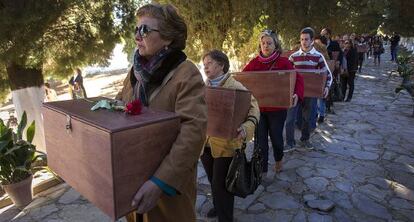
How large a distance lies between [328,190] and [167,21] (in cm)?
368

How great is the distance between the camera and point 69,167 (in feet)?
5.96

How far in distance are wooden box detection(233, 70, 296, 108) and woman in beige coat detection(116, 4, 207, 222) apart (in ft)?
7.52

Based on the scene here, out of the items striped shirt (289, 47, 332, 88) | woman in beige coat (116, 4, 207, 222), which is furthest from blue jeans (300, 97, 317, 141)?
woman in beige coat (116, 4, 207, 222)

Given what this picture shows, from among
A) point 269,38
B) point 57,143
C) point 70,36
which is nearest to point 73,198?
point 70,36

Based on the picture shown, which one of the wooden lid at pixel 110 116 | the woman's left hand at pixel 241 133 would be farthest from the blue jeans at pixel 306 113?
the wooden lid at pixel 110 116

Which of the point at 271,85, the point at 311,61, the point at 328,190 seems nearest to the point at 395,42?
the point at 311,61

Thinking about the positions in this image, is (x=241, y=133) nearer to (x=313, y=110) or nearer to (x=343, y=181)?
(x=343, y=181)

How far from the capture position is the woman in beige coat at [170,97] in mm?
1672

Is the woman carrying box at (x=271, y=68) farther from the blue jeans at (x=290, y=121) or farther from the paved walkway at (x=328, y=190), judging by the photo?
the blue jeans at (x=290, y=121)

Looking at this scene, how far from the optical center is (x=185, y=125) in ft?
5.62

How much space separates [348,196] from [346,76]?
6.52 meters

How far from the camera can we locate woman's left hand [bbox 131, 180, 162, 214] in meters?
1.60

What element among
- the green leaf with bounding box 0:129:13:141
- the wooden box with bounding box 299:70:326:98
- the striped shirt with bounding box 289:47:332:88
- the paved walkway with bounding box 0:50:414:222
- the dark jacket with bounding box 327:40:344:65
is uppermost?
the dark jacket with bounding box 327:40:344:65

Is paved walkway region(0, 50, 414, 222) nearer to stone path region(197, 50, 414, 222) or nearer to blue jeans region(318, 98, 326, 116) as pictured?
stone path region(197, 50, 414, 222)
